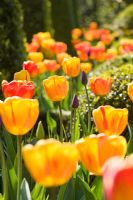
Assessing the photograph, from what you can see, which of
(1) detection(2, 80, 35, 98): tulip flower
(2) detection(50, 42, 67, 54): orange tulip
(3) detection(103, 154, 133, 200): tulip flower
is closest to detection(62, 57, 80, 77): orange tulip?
(1) detection(2, 80, 35, 98): tulip flower

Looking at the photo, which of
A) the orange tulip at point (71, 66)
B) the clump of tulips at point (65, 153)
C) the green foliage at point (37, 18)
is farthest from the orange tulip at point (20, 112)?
the green foliage at point (37, 18)

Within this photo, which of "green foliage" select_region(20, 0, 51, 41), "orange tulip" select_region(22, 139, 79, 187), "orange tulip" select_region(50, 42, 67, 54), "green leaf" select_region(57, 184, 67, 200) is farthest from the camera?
"green foliage" select_region(20, 0, 51, 41)

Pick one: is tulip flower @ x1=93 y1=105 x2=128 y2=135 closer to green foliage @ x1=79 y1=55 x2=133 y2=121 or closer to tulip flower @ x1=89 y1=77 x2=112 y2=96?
tulip flower @ x1=89 y1=77 x2=112 y2=96

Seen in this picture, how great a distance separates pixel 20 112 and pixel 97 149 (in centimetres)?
41

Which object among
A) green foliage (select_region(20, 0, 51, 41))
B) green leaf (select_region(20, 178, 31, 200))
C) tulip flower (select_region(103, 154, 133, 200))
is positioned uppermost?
green foliage (select_region(20, 0, 51, 41))

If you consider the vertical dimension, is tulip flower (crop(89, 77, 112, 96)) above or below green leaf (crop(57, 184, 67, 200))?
above

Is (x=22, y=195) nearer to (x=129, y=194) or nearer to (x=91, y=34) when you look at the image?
(x=129, y=194)

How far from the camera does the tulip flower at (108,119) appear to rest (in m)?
1.85

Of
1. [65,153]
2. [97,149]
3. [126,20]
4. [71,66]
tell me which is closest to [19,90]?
[71,66]

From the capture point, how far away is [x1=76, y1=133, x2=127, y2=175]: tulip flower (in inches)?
54.0

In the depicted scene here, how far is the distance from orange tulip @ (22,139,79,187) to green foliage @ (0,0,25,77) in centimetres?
363

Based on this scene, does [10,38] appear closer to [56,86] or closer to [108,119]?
[56,86]

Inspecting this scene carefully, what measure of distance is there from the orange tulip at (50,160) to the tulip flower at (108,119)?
0.67 meters

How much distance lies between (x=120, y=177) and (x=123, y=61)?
4639 millimetres
